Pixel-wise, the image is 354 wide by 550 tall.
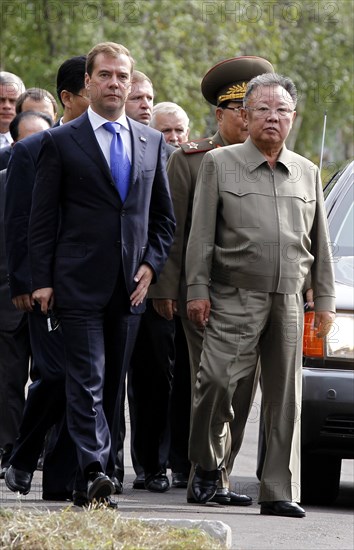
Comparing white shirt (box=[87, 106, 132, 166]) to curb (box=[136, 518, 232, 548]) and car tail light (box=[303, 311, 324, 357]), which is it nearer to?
car tail light (box=[303, 311, 324, 357])

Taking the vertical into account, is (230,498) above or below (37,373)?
below

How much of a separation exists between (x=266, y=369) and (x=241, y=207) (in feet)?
2.59

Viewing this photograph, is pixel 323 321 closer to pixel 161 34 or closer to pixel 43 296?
pixel 43 296

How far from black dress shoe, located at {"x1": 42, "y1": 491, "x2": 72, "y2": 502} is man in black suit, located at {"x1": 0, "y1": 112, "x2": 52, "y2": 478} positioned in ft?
4.90

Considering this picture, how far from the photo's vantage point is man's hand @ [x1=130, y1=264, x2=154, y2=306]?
7656 mm

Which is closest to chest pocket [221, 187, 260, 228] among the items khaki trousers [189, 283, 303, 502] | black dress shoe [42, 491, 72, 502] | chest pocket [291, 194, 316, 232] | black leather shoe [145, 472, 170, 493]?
chest pocket [291, 194, 316, 232]

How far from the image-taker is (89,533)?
584 centimetres

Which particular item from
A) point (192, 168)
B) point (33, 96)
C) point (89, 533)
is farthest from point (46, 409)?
point (33, 96)

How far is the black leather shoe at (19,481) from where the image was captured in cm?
823

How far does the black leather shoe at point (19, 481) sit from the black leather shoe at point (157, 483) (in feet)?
3.05

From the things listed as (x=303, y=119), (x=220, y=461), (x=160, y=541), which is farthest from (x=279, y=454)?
(x=303, y=119)

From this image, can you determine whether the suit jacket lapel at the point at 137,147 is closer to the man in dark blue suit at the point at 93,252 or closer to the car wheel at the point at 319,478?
the man in dark blue suit at the point at 93,252

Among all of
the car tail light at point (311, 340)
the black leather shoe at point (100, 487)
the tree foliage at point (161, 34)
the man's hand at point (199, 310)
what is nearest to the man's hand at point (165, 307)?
the man's hand at point (199, 310)

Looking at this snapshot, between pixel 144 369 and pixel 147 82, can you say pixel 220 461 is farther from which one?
pixel 147 82
